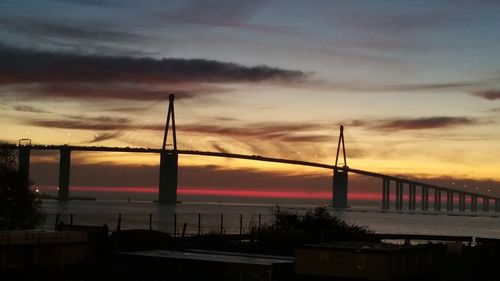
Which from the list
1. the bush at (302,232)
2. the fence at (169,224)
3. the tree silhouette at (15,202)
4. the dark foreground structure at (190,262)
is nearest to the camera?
the dark foreground structure at (190,262)

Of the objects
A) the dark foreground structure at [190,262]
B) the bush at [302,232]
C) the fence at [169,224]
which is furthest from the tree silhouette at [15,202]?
the dark foreground structure at [190,262]

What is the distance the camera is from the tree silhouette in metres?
42.6

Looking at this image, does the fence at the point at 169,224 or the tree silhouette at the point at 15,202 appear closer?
the tree silhouette at the point at 15,202

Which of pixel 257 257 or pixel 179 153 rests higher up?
pixel 179 153

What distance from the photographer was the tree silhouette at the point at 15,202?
140 ft

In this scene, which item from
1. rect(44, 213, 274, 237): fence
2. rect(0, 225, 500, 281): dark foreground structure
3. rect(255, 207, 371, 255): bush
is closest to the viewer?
rect(0, 225, 500, 281): dark foreground structure

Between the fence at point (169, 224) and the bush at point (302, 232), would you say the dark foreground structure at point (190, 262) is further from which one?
the fence at point (169, 224)

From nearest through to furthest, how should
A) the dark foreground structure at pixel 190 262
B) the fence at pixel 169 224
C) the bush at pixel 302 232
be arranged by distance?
1. the dark foreground structure at pixel 190 262
2. the bush at pixel 302 232
3. the fence at pixel 169 224

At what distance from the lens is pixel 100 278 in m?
22.0

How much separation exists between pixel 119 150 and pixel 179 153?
34.3ft

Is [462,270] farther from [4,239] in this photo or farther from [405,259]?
[4,239]

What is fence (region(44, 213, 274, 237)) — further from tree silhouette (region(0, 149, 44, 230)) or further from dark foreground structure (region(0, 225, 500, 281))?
dark foreground structure (region(0, 225, 500, 281))

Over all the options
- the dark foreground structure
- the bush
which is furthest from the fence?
the dark foreground structure

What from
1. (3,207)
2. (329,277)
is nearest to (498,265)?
(329,277)
